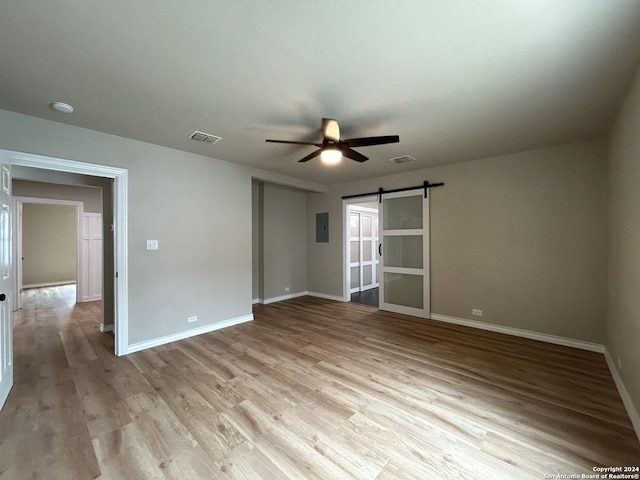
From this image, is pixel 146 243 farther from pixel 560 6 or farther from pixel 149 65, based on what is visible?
pixel 560 6

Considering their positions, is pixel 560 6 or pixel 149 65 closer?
pixel 560 6

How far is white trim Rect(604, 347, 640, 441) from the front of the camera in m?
1.80

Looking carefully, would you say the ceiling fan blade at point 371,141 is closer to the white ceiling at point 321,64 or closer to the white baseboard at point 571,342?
the white ceiling at point 321,64

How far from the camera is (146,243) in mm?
3311

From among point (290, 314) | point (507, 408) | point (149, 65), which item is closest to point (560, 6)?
point (149, 65)

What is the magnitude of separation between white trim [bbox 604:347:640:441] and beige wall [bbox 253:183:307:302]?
16.6 ft

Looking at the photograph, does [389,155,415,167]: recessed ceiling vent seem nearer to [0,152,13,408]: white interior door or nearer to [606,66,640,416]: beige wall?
[606,66,640,416]: beige wall

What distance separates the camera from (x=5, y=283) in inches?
90.4

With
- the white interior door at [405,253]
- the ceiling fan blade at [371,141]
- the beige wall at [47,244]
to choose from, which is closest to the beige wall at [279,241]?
the white interior door at [405,253]

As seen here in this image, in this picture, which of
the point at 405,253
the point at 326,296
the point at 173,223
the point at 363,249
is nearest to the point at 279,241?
the point at 326,296

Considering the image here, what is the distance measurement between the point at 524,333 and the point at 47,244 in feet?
38.6

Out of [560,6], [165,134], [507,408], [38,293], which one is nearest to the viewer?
[560,6]

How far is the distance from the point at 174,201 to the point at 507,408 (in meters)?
4.29

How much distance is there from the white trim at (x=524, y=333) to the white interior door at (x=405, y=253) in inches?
14.4
